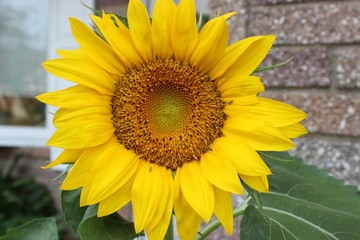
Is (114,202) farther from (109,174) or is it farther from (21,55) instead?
(21,55)

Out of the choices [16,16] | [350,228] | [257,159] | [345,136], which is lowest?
[16,16]

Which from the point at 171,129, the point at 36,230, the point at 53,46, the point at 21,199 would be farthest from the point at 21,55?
the point at 171,129

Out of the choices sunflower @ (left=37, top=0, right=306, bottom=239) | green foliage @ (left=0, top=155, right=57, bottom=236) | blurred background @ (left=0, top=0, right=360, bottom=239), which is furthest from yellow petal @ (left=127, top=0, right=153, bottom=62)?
green foliage @ (left=0, top=155, right=57, bottom=236)

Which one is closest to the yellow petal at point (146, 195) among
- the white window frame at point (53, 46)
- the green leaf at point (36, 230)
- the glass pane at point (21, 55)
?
the green leaf at point (36, 230)

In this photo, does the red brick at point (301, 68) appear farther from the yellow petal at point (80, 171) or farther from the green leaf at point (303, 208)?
the yellow petal at point (80, 171)

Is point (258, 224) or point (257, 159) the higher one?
point (257, 159)

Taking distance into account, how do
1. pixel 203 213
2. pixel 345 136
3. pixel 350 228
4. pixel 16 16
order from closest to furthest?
1. pixel 203 213
2. pixel 350 228
3. pixel 345 136
4. pixel 16 16

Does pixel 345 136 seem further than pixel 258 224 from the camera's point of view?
Yes

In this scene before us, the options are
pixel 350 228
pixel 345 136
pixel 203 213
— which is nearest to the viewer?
pixel 203 213

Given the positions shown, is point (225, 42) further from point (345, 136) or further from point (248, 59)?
point (345, 136)

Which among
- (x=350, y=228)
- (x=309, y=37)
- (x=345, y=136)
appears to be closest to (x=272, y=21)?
(x=309, y=37)
